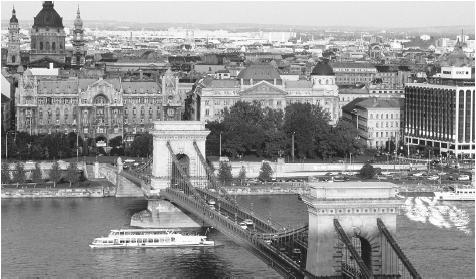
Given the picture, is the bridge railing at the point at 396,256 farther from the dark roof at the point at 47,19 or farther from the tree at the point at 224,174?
the dark roof at the point at 47,19

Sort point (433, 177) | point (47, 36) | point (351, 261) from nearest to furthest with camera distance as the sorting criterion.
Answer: point (351, 261) < point (433, 177) < point (47, 36)

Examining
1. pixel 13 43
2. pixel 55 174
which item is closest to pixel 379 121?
pixel 55 174

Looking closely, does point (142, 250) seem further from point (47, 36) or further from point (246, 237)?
point (47, 36)

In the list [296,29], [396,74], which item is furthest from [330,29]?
[396,74]

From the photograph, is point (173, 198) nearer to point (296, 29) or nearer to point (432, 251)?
point (432, 251)

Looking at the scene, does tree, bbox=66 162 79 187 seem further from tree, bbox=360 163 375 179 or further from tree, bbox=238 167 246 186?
tree, bbox=360 163 375 179

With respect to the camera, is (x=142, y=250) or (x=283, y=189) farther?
(x=283, y=189)
